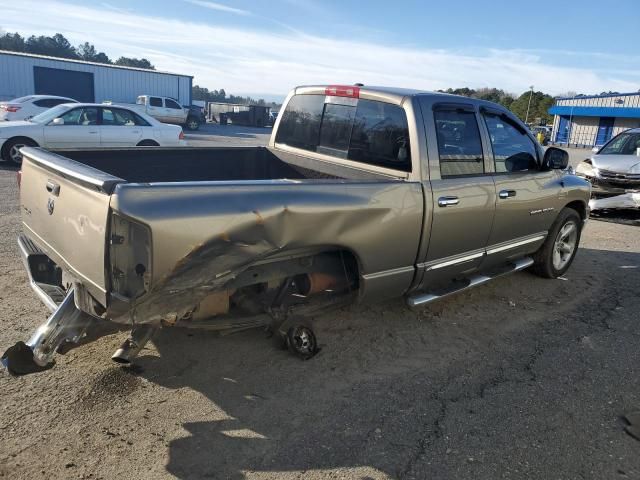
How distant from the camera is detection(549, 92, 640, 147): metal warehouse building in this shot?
37406 millimetres

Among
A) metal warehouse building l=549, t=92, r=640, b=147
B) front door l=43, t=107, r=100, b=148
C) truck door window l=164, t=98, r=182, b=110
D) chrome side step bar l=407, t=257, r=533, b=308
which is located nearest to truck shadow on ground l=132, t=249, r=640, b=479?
chrome side step bar l=407, t=257, r=533, b=308

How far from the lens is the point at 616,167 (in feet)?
32.4

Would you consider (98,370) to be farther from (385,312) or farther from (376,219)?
(385,312)

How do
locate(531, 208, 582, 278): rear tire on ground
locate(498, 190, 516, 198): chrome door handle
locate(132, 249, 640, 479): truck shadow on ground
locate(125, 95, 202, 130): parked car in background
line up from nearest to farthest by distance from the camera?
locate(132, 249, 640, 479): truck shadow on ground → locate(498, 190, 516, 198): chrome door handle → locate(531, 208, 582, 278): rear tire on ground → locate(125, 95, 202, 130): parked car in background

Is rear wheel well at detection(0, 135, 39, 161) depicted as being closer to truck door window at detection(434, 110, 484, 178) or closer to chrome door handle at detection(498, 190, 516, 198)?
truck door window at detection(434, 110, 484, 178)

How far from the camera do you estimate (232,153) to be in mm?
5055

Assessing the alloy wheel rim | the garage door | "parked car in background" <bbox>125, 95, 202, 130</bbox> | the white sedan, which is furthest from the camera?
the garage door

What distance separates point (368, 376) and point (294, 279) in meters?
0.87

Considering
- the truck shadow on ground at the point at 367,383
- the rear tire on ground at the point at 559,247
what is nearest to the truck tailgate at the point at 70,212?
the truck shadow on ground at the point at 367,383

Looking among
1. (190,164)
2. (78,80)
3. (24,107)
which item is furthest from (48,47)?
(190,164)

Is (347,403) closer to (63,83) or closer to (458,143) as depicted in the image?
(458,143)

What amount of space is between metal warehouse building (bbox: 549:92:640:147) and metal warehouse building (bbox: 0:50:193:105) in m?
31.7

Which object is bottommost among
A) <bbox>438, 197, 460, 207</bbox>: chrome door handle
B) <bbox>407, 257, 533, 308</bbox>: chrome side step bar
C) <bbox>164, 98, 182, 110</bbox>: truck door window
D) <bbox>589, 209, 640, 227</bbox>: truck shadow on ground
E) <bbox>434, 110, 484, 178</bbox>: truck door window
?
<bbox>589, 209, 640, 227</bbox>: truck shadow on ground

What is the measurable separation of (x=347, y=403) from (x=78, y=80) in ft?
126
